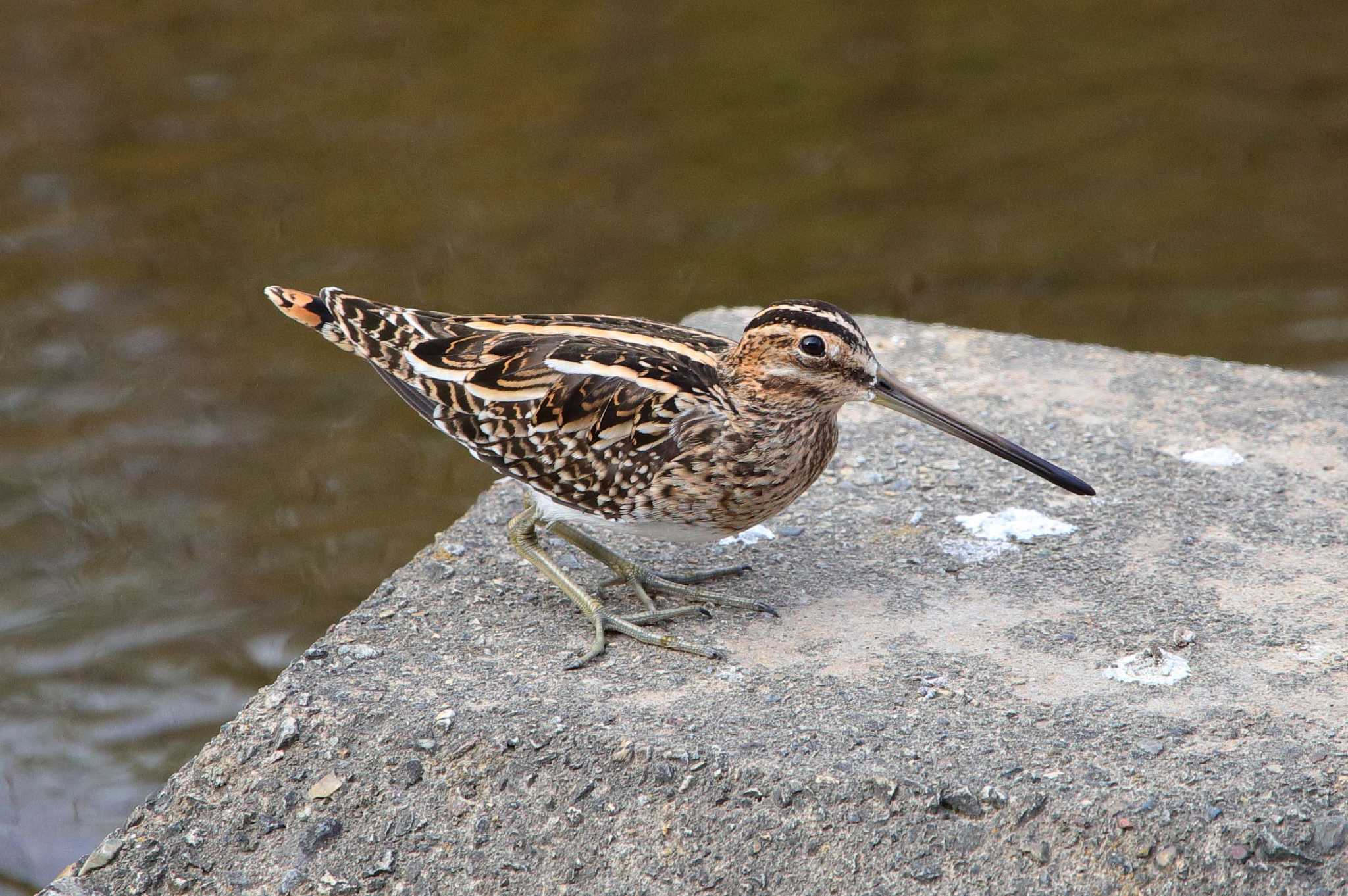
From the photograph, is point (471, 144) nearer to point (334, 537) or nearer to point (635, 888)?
point (334, 537)

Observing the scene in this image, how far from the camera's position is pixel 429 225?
9438mm

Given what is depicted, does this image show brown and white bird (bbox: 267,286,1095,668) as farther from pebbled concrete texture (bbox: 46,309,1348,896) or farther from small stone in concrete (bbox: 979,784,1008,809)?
small stone in concrete (bbox: 979,784,1008,809)

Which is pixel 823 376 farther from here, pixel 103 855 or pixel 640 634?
pixel 103 855

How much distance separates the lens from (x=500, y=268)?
29.5 feet

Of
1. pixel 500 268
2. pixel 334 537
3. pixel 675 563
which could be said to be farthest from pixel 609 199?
pixel 675 563

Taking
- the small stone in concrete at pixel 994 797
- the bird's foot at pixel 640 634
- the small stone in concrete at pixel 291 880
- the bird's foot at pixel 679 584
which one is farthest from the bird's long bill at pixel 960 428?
the small stone in concrete at pixel 291 880

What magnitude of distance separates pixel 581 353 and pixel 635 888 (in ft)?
5.03

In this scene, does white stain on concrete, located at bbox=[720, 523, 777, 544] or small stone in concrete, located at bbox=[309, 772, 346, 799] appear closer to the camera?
small stone in concrete, located at bbox=[309, 772, 346, 799]

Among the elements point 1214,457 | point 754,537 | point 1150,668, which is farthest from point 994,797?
point 1214,457

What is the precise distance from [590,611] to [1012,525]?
4.83ft

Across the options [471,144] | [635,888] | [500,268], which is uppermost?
[471,144]

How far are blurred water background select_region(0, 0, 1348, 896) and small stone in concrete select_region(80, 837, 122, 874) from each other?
4.79 feet

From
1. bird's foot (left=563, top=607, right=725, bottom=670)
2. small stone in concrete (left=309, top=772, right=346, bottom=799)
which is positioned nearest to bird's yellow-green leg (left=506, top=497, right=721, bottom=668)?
bird's foot (left=563, top=607, right=725, bottom=670)

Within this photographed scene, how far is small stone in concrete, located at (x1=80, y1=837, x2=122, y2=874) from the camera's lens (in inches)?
169
